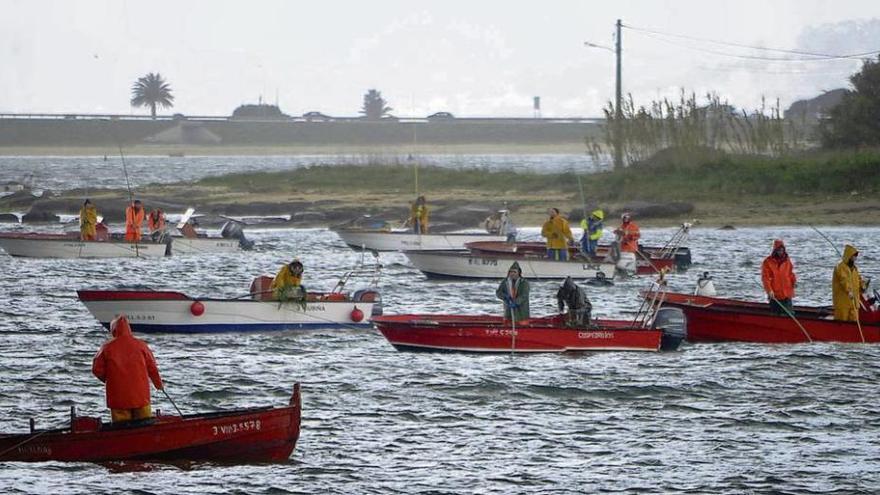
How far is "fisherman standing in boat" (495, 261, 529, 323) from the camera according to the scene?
31.1m

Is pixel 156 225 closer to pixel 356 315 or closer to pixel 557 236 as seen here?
pixel 557 236

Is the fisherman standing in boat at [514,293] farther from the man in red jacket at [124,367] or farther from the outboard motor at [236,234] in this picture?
the outboard motor at [236,234]

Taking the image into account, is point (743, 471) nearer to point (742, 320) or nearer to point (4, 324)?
point (742, 320)

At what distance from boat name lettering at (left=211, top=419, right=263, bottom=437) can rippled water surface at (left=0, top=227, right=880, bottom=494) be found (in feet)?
1.93

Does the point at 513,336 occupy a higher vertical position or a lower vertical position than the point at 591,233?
lower

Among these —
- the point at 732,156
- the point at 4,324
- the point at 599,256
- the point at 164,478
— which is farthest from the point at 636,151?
the point at 164,478

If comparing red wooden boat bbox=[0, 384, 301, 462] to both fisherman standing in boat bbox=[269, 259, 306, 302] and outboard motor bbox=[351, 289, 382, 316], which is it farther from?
outboard motor bbox=[351, 289, 382, 316]

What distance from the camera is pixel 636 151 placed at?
81.6 meters

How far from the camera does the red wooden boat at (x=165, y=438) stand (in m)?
22.1

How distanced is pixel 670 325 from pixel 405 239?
2560 cm

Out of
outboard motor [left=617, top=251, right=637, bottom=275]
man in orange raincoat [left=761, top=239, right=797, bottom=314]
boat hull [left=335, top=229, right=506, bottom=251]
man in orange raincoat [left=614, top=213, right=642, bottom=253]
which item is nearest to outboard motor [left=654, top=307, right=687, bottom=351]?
man in orange raincoat [left=761, top=239, right=797, bottom=314]

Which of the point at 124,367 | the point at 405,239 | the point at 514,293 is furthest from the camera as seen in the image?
the point at 405,239

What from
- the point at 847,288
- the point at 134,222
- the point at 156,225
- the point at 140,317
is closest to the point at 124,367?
the point at 140,317

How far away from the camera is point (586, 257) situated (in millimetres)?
46688
